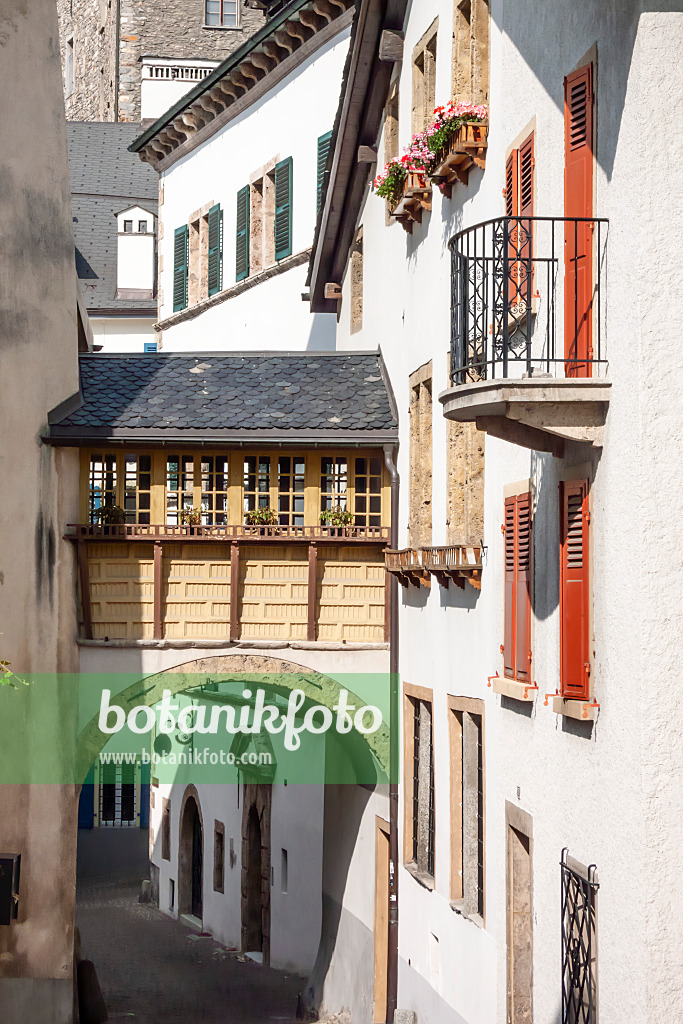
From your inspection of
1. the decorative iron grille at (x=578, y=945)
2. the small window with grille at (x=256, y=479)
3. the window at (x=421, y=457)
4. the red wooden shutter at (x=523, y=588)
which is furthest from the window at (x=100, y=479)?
the decorative iron grille at (x=578, y=945)

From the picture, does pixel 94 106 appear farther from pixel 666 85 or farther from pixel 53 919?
pixel 666 85

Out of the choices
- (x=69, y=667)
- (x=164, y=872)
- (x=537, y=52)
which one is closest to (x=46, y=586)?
(x=69, y=667)

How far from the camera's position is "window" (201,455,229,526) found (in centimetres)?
1922

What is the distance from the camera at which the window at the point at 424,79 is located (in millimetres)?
16984

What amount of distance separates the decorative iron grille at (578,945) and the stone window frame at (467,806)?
2856mm

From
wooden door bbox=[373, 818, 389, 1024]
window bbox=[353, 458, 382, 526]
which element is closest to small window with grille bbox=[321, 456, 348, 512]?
window bbox=[353, 458, 382, 526]

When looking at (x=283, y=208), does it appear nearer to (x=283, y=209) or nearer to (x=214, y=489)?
(x=283, y=209)

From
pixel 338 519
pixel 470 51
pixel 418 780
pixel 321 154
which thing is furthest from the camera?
pixel 321 154

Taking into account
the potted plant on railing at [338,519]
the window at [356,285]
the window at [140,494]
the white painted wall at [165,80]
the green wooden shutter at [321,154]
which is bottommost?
the potted plant on railing at [338,519]

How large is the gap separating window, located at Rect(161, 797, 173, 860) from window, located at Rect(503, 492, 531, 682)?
24.9m

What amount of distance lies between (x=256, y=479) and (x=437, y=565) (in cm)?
444

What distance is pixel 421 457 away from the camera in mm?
17328

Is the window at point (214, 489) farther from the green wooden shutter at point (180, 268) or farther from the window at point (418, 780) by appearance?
the green wooden shutter at point (180, 268)

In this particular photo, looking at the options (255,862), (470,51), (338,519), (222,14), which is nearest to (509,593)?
(470,51)
